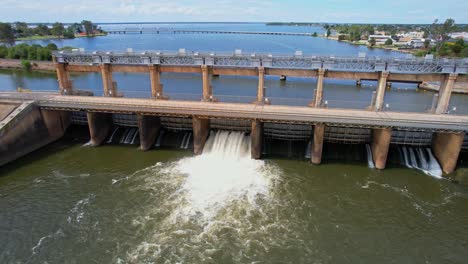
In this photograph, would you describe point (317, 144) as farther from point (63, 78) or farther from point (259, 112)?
point (63, 78)

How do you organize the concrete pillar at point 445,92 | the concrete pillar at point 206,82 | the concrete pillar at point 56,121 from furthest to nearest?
the concrete pillar at point 206,82, the concrete pillar at point 56,121, the concrete pillar at point 445,92

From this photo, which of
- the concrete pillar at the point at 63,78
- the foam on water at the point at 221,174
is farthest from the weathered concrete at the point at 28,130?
the foam on water at the point at 221,174

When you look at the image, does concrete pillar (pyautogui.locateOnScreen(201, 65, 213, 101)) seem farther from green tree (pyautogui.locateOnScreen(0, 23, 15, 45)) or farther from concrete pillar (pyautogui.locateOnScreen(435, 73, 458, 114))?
green tree (pyautogui.locateOnScreen(0, 23, 15, 45))

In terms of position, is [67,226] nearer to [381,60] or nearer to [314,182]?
[314,182]

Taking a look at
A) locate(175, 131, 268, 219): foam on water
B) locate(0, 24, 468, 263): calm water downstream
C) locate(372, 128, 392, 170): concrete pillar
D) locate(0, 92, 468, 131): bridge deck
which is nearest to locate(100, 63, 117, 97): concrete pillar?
locate(0, 92, 468, 131): bridge deck

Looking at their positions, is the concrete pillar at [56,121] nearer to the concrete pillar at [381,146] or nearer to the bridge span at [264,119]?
the bridge span at [264,119]

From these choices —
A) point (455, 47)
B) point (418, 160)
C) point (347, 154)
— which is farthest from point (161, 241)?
point (455, 47)
